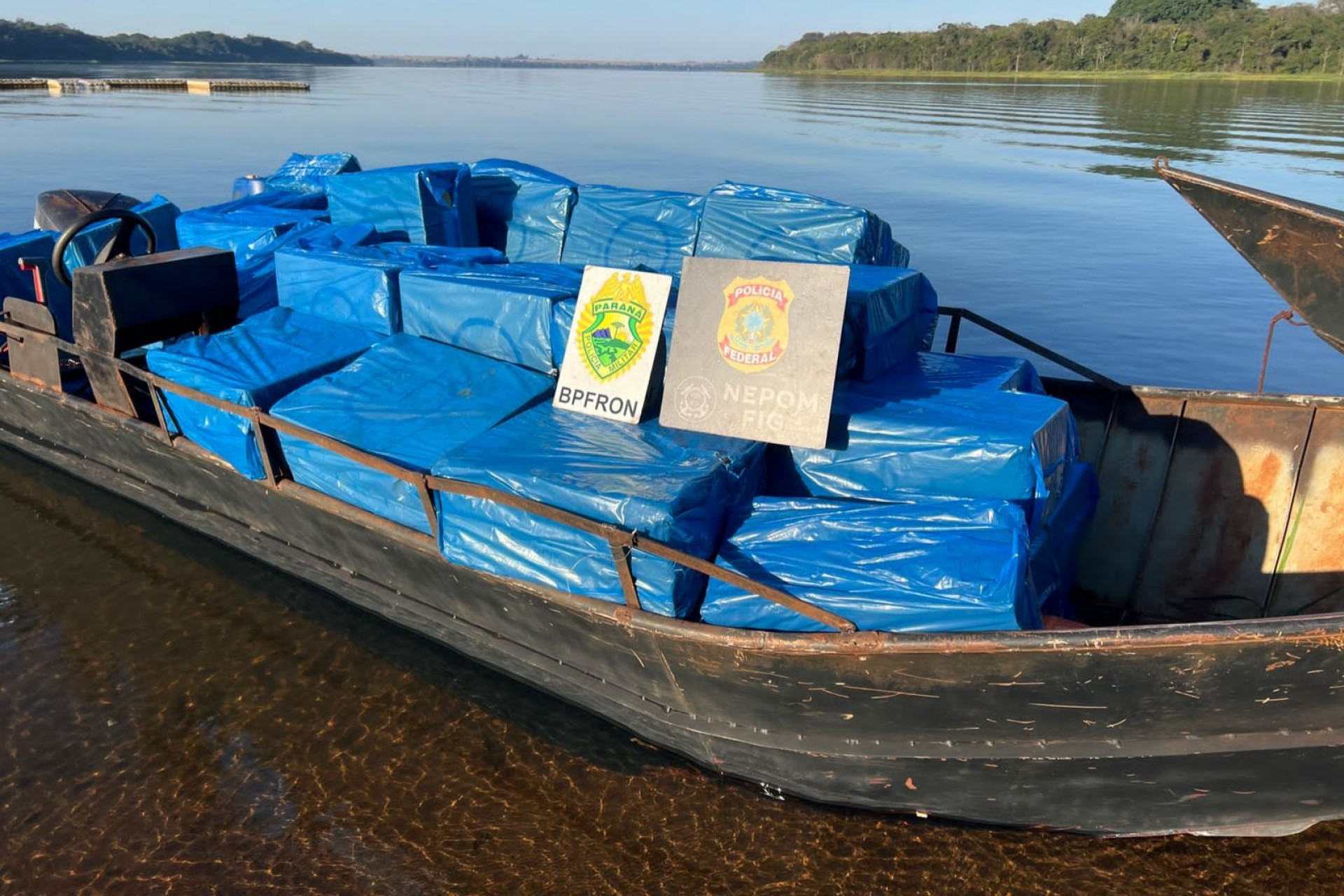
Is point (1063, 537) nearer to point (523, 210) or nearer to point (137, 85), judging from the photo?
point (523, 210)

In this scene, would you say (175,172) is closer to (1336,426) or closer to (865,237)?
(865,237)

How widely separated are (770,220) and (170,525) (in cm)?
604

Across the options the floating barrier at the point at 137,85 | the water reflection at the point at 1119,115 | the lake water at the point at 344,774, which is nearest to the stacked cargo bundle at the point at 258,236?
the lake water at the point at 344,774

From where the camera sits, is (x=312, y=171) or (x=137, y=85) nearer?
(x=312, y=171)

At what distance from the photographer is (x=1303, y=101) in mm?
52969

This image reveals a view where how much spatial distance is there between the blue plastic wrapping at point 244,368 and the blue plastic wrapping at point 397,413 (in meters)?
0.27

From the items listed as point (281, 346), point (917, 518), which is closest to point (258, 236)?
point (281, 346)

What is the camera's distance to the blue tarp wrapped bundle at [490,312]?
19.8ft

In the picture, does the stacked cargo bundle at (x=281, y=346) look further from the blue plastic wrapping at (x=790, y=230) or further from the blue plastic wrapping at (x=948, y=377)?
the blue plastic wrapping at (x=948, y=377)

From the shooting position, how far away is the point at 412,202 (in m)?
8.55

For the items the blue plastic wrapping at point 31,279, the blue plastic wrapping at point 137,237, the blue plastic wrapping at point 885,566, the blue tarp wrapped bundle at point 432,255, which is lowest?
the blue plastic wrapping at point 885,566

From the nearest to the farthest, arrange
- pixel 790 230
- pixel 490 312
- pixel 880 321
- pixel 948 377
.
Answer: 1. pixel 880 321
2. pixel 948 377
3. pixel 490 312
4. pixel 790 230

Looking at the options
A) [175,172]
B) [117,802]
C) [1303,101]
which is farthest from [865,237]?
[1303,101]

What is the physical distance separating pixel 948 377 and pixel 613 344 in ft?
7.38
